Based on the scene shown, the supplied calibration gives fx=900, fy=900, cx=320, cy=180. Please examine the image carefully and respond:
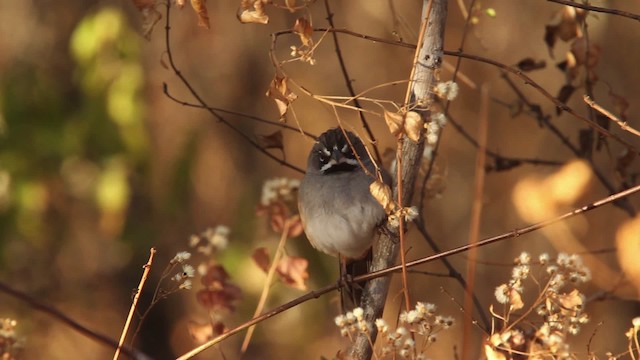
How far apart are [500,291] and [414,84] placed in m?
0.90

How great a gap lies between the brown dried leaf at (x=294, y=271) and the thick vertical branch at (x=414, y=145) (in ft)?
1.39

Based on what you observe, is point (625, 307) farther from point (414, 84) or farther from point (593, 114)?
point (414, 84)

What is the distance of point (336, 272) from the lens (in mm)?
6262

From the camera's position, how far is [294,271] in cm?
389

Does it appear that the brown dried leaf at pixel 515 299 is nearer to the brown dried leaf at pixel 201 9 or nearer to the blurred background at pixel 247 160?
the brown dried leaf at pixel 201 9

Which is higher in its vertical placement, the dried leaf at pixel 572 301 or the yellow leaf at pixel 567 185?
the yellow leaf at pixel 567 185

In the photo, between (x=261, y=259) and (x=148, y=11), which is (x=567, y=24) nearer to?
(x=261, y=259)

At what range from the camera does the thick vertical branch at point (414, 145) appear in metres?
3.27

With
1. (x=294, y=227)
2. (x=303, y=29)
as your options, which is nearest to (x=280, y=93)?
(x=303, y=29)

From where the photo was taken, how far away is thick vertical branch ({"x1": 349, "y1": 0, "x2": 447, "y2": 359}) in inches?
129

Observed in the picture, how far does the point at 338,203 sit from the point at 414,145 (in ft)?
4.20

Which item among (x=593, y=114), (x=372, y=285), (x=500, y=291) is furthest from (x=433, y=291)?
(x=500, y=291)

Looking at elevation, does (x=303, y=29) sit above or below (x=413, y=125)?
above

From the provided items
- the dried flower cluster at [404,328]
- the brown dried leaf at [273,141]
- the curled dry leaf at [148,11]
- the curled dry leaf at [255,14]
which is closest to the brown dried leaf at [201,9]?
the curled dry leaf at [255,14]
